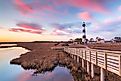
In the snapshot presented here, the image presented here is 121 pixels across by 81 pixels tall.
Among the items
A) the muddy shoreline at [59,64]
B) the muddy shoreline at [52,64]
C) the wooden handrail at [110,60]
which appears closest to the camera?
the wooden handrail at [110,60]

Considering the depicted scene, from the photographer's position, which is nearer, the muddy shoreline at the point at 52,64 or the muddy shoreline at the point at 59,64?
the muddy shoreline at the point at 59,64

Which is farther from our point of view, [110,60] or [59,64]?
[59,64]

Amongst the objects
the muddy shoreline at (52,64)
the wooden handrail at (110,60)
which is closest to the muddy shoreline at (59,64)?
the muddy shoreline at (52,64)

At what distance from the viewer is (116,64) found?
394 inches

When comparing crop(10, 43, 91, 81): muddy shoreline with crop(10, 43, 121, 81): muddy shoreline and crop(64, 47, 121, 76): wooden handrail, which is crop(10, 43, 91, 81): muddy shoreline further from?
crop(64, 47, 121, 76): wooden handrail

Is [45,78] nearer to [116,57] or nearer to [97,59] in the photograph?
[97,59]

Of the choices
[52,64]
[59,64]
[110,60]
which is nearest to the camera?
[110,60]

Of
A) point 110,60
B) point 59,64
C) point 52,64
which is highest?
point 110,60

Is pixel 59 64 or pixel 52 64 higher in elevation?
pixel 52 64

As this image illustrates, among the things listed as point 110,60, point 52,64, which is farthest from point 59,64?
point 110,60

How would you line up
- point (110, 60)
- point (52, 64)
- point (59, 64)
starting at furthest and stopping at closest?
point (59, 64) → point (52, 64) → point (110, 60)

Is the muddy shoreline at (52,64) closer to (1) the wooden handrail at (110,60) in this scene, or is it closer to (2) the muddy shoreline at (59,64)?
(2) the muddy shoreline at (59,64)

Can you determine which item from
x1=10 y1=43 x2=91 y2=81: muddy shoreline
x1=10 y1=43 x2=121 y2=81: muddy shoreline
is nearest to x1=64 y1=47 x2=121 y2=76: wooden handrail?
x1=10 y1=43 x2=121 y2=81: muddy shoreline

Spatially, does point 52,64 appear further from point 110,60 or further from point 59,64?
point 110,60
